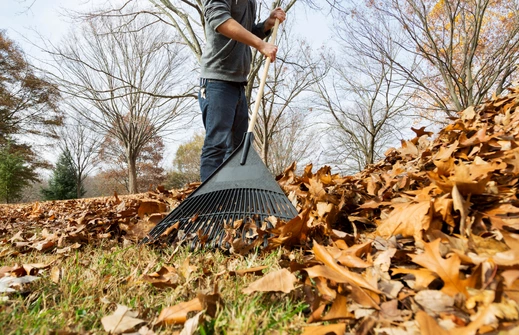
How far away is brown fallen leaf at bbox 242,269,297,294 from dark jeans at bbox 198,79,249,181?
156cm

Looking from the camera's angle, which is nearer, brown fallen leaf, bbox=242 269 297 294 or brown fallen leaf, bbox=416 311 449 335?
brown fallen leaf, bbox=416 311 449 335

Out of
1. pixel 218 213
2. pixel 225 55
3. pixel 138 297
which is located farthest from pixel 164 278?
pixel 225 55

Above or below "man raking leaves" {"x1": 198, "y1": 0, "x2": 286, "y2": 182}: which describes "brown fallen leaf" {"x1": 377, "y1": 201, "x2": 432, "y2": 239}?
below

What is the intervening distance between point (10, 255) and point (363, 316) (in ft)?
6.09

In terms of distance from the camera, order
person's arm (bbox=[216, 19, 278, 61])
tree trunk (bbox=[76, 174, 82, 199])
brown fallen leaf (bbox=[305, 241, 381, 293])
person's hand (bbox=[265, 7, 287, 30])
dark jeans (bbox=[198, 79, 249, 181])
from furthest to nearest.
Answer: tree trunk (bbox=[76, 174, 82, 199]) → person's hand (bbox=[265, 7, 287, 30]) → dark jeans (bbox=[198, 79, 249, 181]) → person's arm (bbox=[216, 19, 278, 61]) → brown fallen leaf (bbox=[305, 241, 381, 293])

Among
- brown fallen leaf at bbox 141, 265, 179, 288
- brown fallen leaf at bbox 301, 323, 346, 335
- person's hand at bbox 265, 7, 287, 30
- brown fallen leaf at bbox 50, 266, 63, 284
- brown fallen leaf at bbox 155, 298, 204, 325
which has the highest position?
person's hand at bbox 265, 7, 287, 30

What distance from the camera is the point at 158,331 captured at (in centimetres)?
73

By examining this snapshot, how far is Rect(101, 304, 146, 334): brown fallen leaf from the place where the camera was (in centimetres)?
72

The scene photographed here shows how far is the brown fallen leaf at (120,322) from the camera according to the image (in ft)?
2.36

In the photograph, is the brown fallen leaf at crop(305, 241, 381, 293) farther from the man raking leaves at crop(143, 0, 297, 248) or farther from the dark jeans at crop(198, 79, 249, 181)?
the dark jeans at crop(198, 79, 249, 181)

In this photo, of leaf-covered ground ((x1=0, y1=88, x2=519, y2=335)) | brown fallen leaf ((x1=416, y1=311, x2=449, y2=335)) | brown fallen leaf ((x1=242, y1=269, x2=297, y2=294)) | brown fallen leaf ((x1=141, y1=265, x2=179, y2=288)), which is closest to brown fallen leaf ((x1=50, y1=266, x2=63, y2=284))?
leaf-covered ground ((x1=0, y1=88, x2=519, y2=335))

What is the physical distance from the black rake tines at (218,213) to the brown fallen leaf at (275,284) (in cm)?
56

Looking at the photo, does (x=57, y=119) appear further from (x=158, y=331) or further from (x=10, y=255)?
(x=158, y=331)

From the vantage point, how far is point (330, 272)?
0.84m
